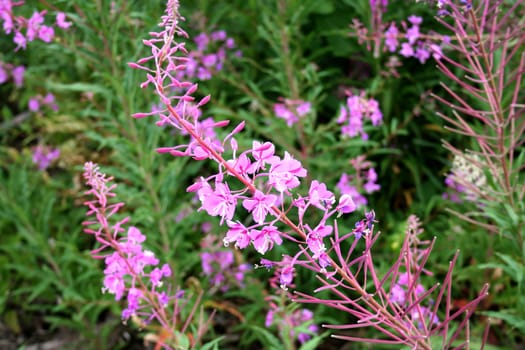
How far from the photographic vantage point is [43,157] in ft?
14.2

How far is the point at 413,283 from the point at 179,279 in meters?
1.97

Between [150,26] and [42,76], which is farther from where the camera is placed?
[42,76]

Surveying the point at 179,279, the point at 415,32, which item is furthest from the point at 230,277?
the point at 415,32

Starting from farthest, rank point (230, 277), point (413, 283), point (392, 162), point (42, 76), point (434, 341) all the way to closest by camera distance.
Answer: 1. point (42, 76)
2. point (392, 162)
3. point (230, 277)
4. point (434, 341)
5. point (413, 283)

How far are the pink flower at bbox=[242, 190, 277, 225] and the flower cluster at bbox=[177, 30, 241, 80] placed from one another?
242 cm

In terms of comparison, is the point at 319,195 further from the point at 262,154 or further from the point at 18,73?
the point at 18,73

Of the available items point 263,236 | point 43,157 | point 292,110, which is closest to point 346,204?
point 263,236

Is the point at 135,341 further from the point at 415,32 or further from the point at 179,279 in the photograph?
the point at 415,32

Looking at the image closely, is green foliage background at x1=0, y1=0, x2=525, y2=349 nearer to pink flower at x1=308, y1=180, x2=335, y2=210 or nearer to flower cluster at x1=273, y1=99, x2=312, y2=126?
flower cluster at x1=273, y1=99, x2=312, y2=126

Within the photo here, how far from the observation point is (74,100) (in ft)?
15.5

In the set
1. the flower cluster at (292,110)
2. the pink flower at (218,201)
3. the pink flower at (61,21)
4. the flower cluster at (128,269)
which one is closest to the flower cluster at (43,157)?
the pink flower at (61,21)

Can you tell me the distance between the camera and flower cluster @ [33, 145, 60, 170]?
4285 mm

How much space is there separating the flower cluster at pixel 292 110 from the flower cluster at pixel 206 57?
629mm

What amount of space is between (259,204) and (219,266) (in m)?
2.09
